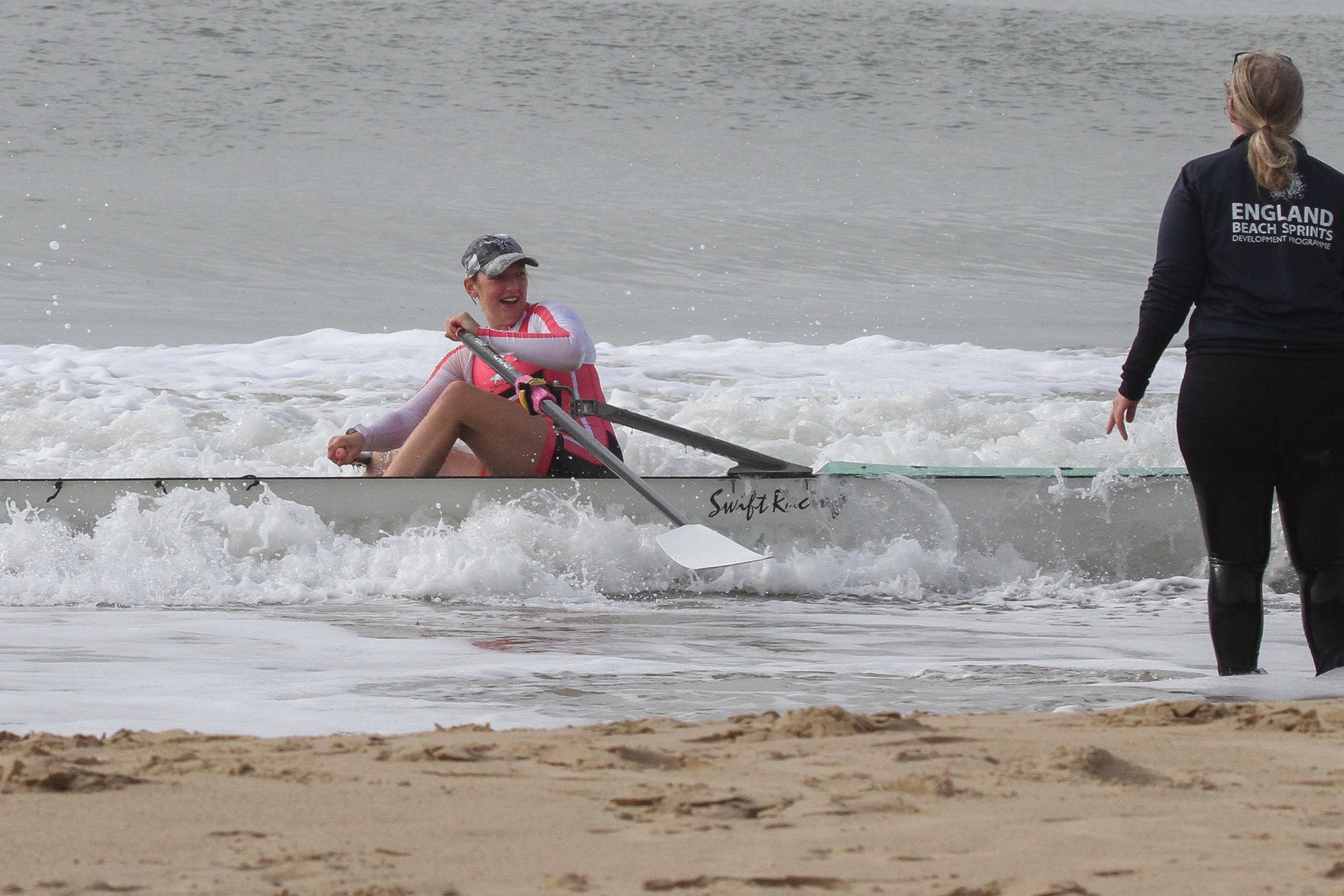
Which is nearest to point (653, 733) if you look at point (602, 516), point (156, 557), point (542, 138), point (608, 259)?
point (602, 516)

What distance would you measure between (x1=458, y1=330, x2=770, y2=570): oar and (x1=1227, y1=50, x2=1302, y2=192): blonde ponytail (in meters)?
2.16

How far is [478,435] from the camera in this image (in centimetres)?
509

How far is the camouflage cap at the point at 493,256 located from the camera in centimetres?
502

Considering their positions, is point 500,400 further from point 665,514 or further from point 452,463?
point 665,514

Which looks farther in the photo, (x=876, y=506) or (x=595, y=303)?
(x=595, y=303)

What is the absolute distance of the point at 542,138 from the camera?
30.2 m

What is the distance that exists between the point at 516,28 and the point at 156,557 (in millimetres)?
32951

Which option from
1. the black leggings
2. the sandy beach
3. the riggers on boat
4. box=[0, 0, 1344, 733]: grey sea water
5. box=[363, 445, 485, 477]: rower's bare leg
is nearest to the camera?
the sandy beach

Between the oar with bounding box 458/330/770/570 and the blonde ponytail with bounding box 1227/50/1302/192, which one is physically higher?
the blonde ponytail with bounding box 1227/50/1302/192

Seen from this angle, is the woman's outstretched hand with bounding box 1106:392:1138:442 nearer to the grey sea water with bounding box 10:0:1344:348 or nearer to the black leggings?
the black leggings

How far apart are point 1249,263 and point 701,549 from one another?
2246mm

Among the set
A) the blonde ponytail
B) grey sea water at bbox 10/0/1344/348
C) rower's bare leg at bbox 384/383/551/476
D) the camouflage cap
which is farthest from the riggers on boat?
grey sea water at bbox 10/0/1344/348

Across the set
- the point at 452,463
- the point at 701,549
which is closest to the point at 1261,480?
the point at 701,549

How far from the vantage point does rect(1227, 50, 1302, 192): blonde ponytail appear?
2.88 m
